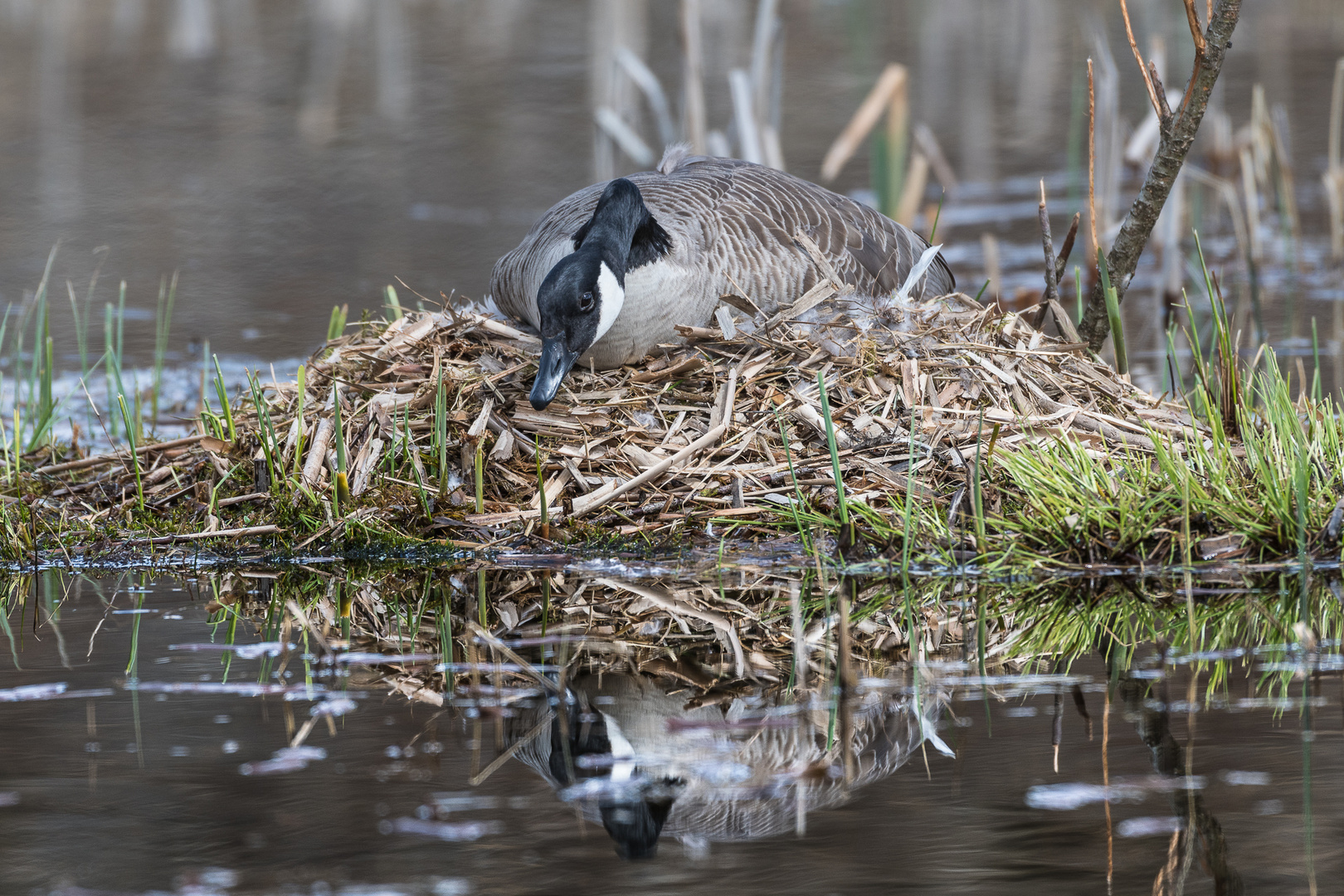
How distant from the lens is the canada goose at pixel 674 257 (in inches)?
217

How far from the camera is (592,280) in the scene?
5508mm

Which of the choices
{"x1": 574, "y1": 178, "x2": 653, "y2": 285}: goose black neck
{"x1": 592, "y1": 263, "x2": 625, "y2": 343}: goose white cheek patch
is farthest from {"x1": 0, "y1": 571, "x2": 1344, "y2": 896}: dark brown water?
{"x1": 574, "y1": 178, "x2": 653, "y2": 285}: goose black neck

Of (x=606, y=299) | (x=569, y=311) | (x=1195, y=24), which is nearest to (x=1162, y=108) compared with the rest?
(x=1195, y=24)

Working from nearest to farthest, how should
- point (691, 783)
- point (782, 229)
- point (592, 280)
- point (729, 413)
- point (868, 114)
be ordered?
point (691, 783) < point (592, 280) < point (729, 413) < point (782, 229) < point (868, 114)

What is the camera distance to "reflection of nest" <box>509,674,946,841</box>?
325 centimetres

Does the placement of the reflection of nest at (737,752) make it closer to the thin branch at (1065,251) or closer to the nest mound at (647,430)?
the nest mound at (647,430)

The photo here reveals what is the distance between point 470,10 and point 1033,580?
2185cm

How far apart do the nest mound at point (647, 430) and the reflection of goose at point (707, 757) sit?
5.36ft

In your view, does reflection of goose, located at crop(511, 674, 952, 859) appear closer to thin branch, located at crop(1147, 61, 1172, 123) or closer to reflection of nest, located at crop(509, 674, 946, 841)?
reflection of nest, located at crop(509, 674, 946, 841)

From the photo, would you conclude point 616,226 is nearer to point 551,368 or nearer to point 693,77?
point 551,368

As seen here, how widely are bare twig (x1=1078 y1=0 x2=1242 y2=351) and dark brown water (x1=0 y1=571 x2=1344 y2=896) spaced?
2479mm

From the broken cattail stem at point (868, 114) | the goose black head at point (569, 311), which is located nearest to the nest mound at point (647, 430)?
the goose black head at point (569, 311)

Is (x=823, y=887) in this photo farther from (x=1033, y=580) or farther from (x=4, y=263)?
(x=4, y=263)

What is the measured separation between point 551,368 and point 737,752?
7.17 feet
